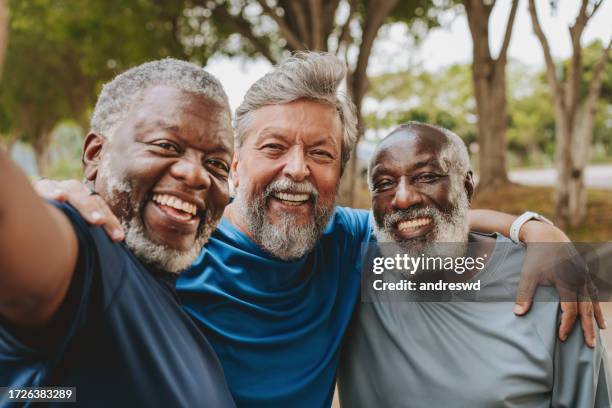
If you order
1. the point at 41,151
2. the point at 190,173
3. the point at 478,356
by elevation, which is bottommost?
the point at 478,356

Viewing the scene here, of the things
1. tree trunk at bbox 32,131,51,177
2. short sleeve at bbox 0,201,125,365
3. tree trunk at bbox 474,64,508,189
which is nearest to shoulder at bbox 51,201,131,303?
short sleeve at bbox 0,201,125,365

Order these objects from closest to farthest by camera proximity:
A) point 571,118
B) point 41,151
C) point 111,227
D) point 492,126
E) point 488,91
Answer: point 111,227 → point 571,118 → point 488,91 → point 492,126 → point 41,151

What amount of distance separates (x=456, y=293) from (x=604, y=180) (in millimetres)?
17618

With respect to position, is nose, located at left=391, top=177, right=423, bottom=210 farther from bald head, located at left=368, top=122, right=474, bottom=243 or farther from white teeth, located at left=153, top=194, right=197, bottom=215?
white teeth, located at left=153, top=194, right=197, bottom=215

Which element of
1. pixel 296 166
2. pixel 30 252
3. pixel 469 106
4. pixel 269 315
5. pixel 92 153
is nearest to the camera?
pixel 30 252

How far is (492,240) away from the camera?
2545 millimetres

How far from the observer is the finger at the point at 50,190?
54.8 inches

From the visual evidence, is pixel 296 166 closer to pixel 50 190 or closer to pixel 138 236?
pixel 138 236

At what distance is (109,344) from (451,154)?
1.70 meters

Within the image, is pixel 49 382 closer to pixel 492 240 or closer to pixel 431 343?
pixel 431 343

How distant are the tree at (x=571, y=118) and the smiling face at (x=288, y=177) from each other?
7.13 metres

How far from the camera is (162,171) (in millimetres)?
1740

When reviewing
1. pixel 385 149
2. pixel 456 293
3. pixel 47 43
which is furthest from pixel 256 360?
pixel 47 43

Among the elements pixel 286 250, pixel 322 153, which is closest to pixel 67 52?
pixel 322 153
